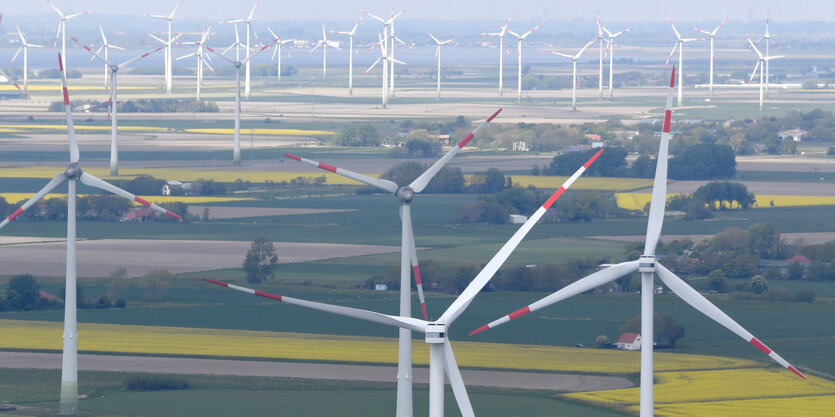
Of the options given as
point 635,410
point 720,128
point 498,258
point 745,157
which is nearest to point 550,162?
point 745,157

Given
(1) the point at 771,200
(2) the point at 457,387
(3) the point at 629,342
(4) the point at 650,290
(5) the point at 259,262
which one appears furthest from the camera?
(1) the point at 771,200

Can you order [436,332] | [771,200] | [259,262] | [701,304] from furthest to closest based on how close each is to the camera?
1. [771,200]
2. [259,262]
3. [701,304]
4. [436,332]

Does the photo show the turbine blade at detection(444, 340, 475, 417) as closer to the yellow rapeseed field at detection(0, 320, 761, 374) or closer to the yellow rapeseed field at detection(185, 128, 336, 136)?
the yellow rapeseed field at detection(0, 320, 761, 374)

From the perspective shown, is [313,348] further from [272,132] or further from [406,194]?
[272,132]

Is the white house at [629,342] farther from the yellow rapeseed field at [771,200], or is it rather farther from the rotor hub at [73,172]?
the yellow rapeseed field at [771,200]

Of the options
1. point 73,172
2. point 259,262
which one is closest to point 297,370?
point 73,172

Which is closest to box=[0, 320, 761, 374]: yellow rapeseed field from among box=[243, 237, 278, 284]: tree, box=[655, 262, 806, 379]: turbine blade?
box=[243, 237, 278, 284]: tree
